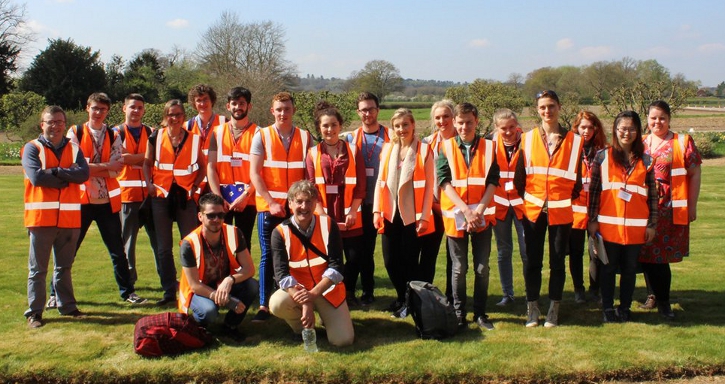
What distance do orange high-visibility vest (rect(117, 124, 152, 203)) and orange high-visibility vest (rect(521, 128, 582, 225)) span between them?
426 cm

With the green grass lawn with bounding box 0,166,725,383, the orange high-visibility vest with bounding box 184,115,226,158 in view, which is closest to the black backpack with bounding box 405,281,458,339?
the green grass lawn with bounding box 0,166,725,383

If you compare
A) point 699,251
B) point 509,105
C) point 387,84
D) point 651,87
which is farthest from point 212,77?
point 699,251

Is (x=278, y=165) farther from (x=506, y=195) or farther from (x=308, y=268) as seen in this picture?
(x=506, y=195)

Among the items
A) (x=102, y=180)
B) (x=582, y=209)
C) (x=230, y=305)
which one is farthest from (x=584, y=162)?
(x=102, y=180)

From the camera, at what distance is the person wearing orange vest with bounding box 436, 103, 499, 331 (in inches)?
220

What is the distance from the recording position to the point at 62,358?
5082mm

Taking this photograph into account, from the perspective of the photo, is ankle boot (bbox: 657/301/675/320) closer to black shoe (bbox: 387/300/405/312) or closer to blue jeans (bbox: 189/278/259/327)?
black shoe (bbox: 387/300/405/312)

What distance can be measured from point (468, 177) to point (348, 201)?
127cm

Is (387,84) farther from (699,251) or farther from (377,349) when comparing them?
(377,349)

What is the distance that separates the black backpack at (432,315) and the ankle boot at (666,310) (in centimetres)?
229

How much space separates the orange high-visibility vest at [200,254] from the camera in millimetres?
5496

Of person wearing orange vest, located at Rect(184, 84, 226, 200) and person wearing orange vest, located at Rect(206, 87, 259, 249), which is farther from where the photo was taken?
person wearing orange vest, located at Rect(184, 84, 226, 200)

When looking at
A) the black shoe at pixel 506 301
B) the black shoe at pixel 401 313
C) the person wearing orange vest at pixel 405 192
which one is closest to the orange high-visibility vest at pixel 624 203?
the black shoe at pixel 506 301

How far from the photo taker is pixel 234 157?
20.9 feet
